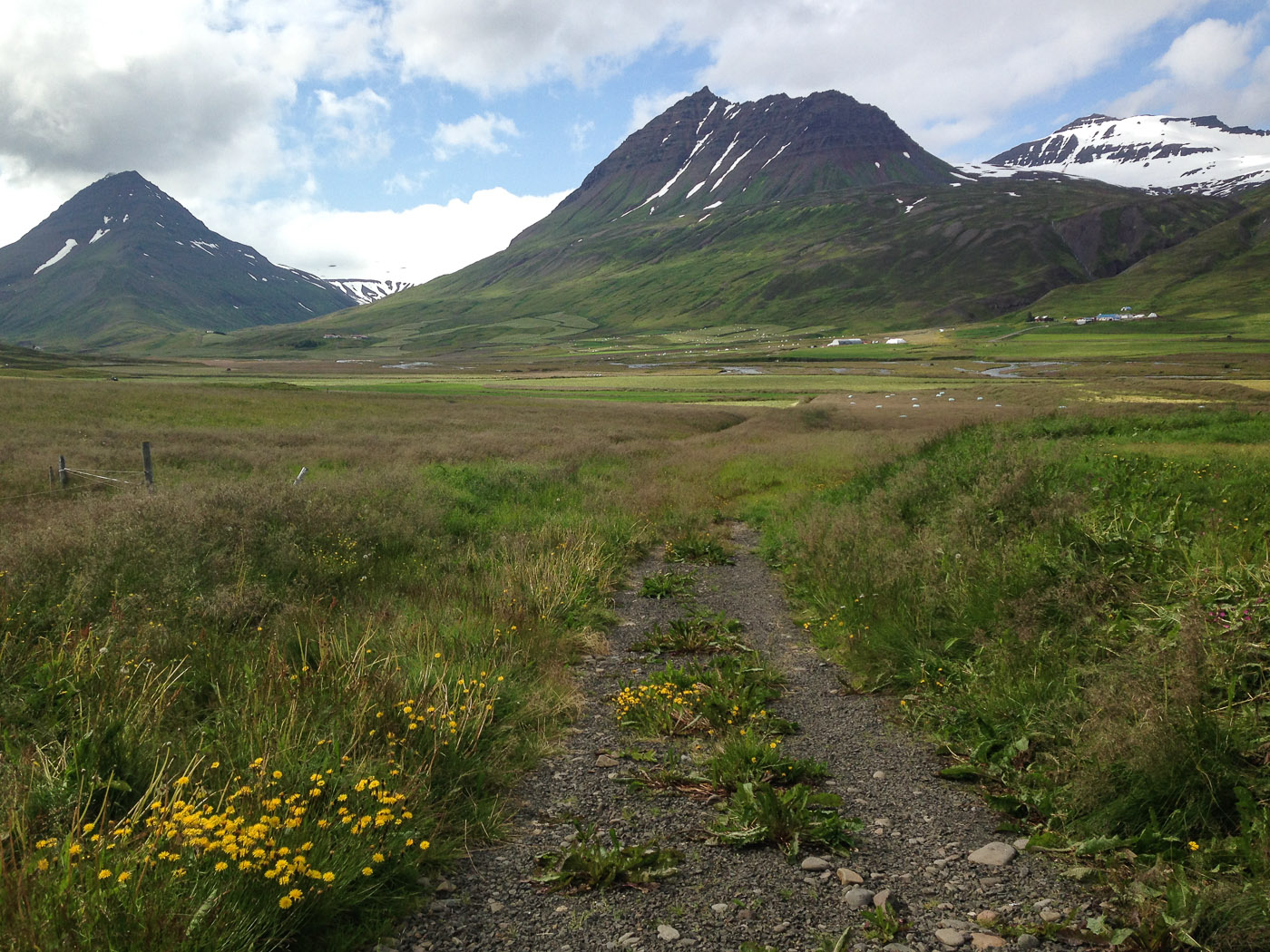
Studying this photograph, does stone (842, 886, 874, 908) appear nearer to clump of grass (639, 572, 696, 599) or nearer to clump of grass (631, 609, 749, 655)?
clump of grass (631, 609, 749, 655)

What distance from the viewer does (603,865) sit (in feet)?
16.0

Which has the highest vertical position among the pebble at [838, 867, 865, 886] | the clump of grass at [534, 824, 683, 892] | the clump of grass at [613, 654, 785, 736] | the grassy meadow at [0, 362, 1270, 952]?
the grassy meadow at [0, 362, 1270, 952]

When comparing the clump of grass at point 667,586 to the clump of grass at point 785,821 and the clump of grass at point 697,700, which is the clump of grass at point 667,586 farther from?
the clump of grass at point 785,821

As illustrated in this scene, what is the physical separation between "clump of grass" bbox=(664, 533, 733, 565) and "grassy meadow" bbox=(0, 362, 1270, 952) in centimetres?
126

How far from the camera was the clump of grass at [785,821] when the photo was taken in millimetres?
5277

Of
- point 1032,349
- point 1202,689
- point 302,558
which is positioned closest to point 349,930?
point 1202,689

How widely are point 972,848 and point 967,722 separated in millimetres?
2087

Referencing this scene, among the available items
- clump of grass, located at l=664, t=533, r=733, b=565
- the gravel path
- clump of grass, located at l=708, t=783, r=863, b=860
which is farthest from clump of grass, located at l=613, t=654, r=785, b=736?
clump of grass, located at l=664, t=533, r=733, b=565

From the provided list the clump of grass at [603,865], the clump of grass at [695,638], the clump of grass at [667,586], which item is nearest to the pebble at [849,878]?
the clump of grass at [603,865]

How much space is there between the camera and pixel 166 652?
7.27 metres

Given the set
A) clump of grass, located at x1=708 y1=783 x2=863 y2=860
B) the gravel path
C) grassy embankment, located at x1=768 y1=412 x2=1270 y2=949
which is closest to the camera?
the gravel path

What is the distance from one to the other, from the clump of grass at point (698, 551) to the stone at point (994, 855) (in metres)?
10.7

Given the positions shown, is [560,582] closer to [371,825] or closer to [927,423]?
[371,825]

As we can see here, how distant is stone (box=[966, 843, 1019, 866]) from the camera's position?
5055mm
